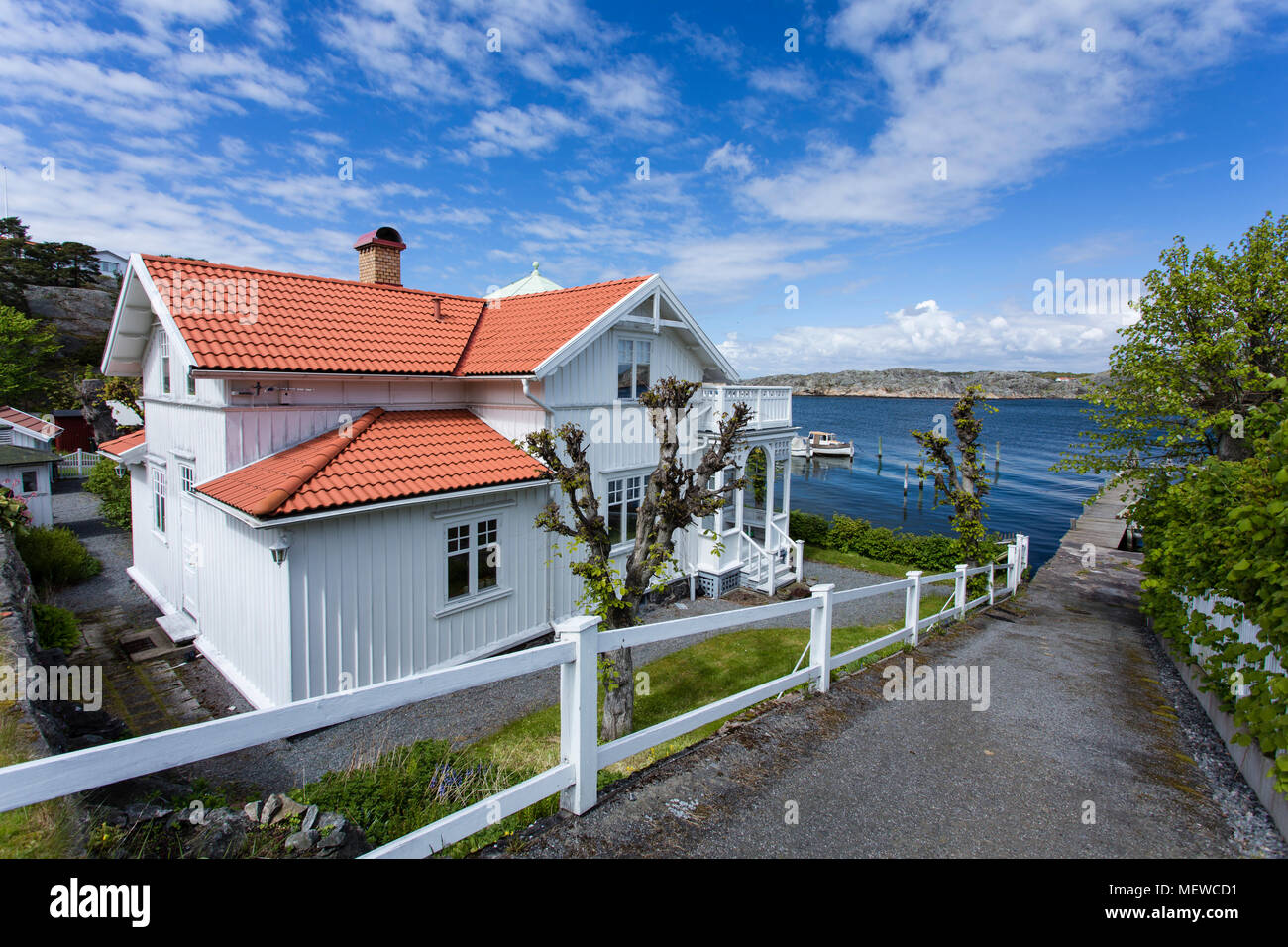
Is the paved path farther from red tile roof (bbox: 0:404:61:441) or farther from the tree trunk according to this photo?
red tile roof (bbox: 0:404:61:441)

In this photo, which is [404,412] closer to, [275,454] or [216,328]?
[275,454]

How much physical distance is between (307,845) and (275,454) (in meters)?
8.42

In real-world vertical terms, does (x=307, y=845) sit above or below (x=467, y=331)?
below

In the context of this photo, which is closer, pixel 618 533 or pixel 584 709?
pixel 584 709

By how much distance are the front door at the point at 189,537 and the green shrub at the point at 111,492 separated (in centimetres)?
1183

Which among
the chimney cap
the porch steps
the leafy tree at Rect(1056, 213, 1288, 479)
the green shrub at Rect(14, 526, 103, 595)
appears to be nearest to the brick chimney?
the chimney cap

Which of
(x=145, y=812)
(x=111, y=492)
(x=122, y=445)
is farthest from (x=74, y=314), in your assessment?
(x=145, y=812)

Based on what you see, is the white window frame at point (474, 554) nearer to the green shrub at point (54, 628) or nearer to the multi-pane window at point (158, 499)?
the green shrub at point (54, 628)

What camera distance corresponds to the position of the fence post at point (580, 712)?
3.73 meters

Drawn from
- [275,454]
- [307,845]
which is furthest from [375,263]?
[307,845]

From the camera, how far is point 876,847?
152 inches

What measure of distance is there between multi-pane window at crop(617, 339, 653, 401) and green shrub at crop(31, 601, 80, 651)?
11640 millimetres
